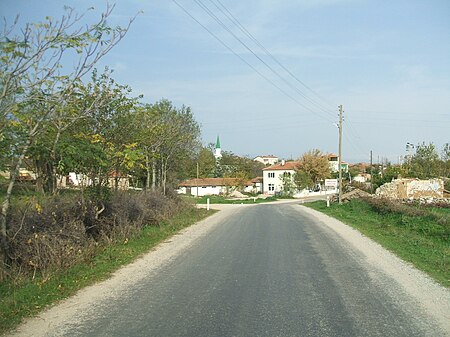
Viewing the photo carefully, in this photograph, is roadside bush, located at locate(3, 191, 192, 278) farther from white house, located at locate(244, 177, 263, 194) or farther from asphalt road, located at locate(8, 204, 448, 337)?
→ white house, located at locate(244, 177, 263, 194)

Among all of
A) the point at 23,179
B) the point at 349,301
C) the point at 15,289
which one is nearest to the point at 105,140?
the point at 23,179

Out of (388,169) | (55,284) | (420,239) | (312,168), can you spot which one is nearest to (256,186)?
(312,168)

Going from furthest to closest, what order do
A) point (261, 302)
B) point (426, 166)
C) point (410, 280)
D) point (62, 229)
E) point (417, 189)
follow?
point (426, 166) → point (417, 189) → point (62, 229) → point (410, 280) → point (261, 302)

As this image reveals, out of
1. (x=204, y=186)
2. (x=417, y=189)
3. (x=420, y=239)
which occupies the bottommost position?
(x=420, y=239)

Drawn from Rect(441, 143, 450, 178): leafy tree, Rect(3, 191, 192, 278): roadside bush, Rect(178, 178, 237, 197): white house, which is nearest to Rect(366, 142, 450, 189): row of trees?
Rect(441, 143, 450, 178): leafy tree

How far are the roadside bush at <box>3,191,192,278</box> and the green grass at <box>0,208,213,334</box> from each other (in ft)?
0.98

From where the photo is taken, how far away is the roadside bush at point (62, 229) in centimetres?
879

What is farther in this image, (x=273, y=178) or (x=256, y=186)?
(x=256, y=186)

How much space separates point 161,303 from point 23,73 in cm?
443

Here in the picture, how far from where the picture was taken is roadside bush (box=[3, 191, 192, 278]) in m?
8.79

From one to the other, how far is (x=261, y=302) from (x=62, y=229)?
5249 millimetres

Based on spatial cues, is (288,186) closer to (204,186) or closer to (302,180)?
(302,180)

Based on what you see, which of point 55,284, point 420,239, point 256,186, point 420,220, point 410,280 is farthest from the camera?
point 256,186

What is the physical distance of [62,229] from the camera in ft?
32.8
